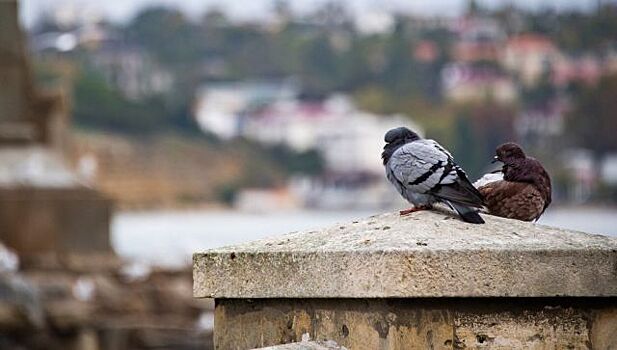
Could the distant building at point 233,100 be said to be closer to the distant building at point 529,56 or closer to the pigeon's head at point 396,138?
the distant building at point 529,56

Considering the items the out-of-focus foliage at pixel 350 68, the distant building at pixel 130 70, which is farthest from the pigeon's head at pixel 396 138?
the distant building at pixel 130 70

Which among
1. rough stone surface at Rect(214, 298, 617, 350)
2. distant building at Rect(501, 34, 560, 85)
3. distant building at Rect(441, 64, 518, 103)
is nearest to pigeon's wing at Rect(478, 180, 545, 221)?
rough stone surface at Rect(214, 298, 617, 350)

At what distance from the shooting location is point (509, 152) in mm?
4016

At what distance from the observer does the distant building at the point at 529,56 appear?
109 meters

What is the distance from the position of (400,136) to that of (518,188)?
288mm

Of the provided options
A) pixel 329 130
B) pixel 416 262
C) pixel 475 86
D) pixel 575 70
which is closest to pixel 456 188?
pixel 416 262

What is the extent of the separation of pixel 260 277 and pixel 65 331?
13.7 m

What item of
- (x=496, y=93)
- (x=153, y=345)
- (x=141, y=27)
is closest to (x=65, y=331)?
(x=153, y=345)

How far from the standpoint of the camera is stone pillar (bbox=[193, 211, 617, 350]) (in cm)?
345

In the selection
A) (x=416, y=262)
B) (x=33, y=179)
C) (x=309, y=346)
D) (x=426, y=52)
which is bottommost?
(x=309, y=346)

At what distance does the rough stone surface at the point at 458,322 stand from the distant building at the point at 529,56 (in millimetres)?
104789

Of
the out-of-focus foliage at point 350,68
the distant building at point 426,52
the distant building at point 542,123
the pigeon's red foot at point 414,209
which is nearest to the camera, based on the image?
the pigeon's red foot at point 414,209

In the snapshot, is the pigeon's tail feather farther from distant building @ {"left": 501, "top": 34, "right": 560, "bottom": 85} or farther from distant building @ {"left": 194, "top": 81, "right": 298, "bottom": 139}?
distant building @ {"left": 501, "top": 34, "right": 560, "bottom": 85}

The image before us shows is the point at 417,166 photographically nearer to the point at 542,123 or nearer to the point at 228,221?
the point at 228,221
